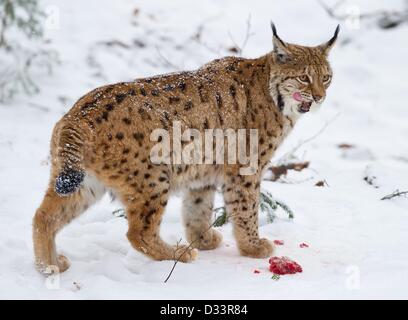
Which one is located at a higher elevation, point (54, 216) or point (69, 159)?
point (69, 159)

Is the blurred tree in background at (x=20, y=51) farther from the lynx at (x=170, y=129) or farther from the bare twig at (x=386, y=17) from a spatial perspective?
the bare twig at (x=386, y=17)

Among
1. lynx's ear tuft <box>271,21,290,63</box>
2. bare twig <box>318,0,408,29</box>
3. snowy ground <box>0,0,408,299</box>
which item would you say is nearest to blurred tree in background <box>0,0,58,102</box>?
snowy ground <box>0,0,408,299</box>

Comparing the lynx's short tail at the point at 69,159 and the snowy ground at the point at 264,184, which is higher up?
the lynx's short tail at the point at 69,159

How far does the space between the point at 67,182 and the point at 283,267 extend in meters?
1.79

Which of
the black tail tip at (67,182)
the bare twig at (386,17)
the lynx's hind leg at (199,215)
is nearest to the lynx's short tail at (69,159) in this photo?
the black tail tip at (67,182)

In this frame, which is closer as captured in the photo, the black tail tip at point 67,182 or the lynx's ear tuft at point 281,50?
the black tail tip at point 67,182

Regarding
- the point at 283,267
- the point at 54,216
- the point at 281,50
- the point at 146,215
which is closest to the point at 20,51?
the point at 281,50

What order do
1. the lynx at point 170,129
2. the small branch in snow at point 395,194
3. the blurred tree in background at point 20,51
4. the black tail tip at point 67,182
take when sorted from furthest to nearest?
the blurred tree in background at point 20,51 → the small branch in snow at point 395,194 → the lynx at point 170,129 → the black tail tip at point 67,182

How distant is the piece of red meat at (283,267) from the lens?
5.14 m

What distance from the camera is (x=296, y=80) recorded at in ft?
18.5

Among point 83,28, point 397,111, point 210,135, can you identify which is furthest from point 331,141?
point 210,135

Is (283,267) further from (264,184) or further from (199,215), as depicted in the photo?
(264,184)

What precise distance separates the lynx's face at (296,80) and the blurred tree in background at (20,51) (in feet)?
15.6
